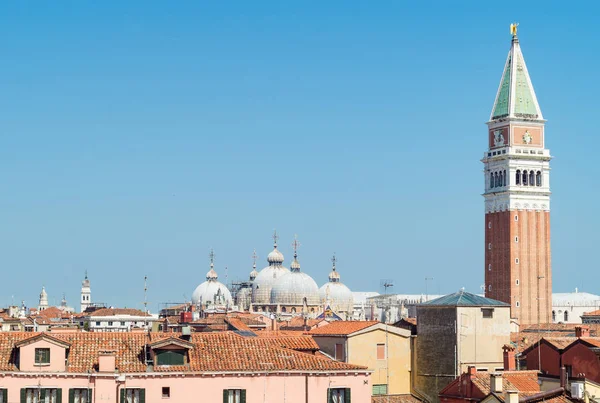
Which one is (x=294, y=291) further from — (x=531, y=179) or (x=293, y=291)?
(x=531, y=179)

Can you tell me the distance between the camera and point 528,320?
90.4m

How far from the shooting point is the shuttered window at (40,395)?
25.9m

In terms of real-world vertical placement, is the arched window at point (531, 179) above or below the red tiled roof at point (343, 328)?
above

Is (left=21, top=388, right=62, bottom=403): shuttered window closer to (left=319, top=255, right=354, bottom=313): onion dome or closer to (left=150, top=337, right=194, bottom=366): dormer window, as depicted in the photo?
(left=150, top=337, right=194, bottom=366): dormer window

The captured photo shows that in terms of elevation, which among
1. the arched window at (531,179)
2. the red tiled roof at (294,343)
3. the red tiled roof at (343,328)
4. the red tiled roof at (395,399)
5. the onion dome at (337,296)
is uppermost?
the arched window at (531,179)

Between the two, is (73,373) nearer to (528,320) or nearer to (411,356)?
(411,356)

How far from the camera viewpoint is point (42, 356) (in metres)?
26.4

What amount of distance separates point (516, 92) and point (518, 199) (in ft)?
28.0

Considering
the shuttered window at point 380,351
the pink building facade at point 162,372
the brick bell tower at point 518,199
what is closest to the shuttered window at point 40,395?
the pink building facade at point 162,372

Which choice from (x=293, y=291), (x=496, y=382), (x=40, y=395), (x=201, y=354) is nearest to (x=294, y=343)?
(x=201, y=354)

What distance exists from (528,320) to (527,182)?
37.3 feet

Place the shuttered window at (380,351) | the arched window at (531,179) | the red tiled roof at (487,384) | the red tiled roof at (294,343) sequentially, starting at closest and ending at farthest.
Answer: the red tiled roof at (487,384)
the red tiled roof at (294,343)
the shuttered window at (380,351)
the arched window at (531,179)

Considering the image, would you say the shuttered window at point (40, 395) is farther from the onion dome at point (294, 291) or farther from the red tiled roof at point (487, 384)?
the onion dome at point (294, 291)

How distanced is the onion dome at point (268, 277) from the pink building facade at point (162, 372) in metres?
98.1
